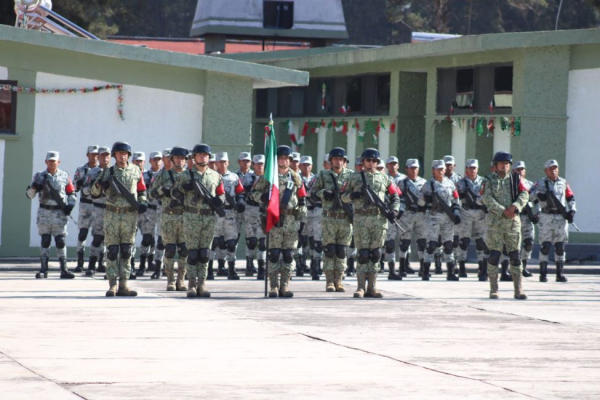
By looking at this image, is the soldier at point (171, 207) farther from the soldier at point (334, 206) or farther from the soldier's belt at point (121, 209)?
the soldier at point (334, 206)

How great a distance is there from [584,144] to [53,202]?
11461 millimetres

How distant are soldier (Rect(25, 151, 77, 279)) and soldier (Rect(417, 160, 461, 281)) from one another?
5.73m

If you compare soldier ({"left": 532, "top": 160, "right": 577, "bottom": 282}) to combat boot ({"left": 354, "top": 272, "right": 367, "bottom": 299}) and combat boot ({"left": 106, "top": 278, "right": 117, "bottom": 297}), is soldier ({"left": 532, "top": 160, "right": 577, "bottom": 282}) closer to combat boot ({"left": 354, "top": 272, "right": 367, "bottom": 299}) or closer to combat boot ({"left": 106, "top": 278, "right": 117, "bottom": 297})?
combat boot ({"left": 354, "top": 272, "right": 367, "bottom": 299})

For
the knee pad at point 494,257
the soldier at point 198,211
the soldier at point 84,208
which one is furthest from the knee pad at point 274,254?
the soldier at point 84,208

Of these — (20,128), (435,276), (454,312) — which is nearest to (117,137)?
(20,128)

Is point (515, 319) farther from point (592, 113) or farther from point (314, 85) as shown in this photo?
point (314, 85)

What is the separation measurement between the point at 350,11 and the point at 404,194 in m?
57.0

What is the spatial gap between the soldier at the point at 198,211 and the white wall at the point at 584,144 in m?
11.2

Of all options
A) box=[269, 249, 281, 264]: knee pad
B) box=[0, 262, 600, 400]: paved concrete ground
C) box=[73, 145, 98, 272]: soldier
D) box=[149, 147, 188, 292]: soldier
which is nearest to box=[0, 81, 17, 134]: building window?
box=[73, 145, 98, 272]: soldier

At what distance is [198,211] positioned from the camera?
17.5 meters

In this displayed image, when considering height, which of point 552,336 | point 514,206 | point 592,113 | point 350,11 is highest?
point 350,11

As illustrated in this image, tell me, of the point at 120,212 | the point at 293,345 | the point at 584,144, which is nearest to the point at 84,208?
the point at 120,212

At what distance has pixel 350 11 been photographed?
78.3 meters

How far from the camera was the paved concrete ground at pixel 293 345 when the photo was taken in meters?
10.6
